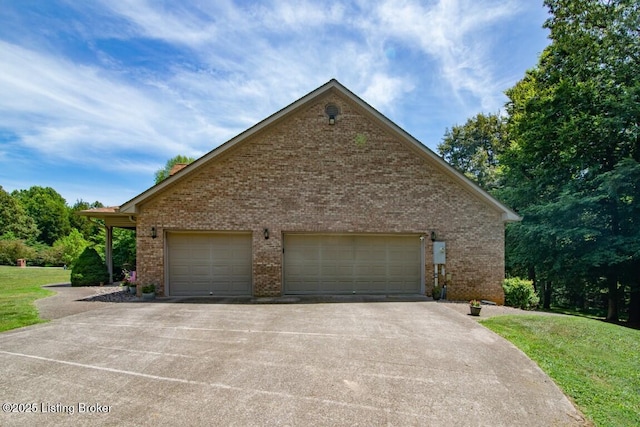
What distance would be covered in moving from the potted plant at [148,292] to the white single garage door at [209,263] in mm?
559

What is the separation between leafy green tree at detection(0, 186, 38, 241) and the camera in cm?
4672

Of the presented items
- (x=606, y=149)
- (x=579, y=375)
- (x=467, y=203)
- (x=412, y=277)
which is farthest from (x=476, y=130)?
(x=579, y=375)

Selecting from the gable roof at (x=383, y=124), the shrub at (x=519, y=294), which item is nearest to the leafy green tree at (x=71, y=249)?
the gable roof at (x=383, y=124)

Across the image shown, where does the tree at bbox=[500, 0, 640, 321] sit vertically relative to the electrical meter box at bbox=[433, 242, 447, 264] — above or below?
above

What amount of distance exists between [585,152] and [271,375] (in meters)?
17.2

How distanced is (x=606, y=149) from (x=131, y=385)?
64.1ft

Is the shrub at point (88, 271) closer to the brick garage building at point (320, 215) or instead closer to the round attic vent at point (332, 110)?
the brick garage building at point (320, 215)

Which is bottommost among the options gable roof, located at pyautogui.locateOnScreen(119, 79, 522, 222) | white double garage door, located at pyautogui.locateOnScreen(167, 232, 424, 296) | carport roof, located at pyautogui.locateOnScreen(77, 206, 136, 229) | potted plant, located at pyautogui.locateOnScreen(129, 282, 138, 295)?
potted plant, located at pyautogui.locateOnScreen(129, 282, 138, 295)

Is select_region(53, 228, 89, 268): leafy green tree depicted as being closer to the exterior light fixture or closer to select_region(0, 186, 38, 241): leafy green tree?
select_region(0, 186, 38, 241): leafy green tree

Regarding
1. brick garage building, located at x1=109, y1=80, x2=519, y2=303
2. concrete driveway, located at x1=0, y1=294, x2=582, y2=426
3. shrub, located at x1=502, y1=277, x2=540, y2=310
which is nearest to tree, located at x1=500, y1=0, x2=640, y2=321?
shrub, located at x1=502, y1=277, x2=540, y2=310

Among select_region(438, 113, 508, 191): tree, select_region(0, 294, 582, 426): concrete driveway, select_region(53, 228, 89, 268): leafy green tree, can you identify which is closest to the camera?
select_region(0, 294, 582, 426): concrete driveway

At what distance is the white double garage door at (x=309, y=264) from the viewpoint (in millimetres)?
11977

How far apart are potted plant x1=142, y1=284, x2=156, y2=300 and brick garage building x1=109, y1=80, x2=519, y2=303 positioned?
0.82 feet

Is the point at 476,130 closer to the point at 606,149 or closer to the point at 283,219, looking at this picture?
the point at 606,149
